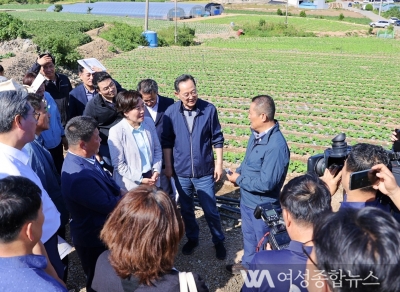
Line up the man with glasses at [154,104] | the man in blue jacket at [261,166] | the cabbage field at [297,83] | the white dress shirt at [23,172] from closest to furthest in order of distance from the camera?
the white dress shirt at [23,172] → the man in blue jacket at [261,166] → the man with glasses at [154,104] → the cabbage field at [297,83]

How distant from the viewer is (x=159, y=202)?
187 cm

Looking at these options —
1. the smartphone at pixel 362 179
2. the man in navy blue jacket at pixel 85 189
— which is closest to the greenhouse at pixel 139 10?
the man in navy blue jacket at pixel 85 189

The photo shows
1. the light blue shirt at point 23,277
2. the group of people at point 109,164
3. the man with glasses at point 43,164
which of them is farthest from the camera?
the man with glasses at point 43,164

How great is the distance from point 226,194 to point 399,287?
14.7 ft

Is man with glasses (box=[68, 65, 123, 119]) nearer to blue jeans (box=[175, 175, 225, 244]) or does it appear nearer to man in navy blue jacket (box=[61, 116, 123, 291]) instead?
blue jeans (box=[175, 175, 225, 244])

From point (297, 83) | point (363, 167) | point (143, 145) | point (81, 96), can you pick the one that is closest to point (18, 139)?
point (143, 145)

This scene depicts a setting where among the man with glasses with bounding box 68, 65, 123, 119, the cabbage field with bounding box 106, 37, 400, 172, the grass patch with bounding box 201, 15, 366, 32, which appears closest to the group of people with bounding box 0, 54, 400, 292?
the man with glasses with bounding box 68, 65, 123, 119

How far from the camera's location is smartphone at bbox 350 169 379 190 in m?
2.24

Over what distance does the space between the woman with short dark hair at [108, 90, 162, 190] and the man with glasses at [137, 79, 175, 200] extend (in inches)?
15.1

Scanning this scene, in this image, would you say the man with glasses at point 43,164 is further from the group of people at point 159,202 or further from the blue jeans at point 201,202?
the blue jeans at point 201,202

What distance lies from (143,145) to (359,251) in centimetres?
296

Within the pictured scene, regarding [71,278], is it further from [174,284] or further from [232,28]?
[232,28]

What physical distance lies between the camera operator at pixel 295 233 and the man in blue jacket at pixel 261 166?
1017mm

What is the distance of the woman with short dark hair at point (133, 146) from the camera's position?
3760 mm
